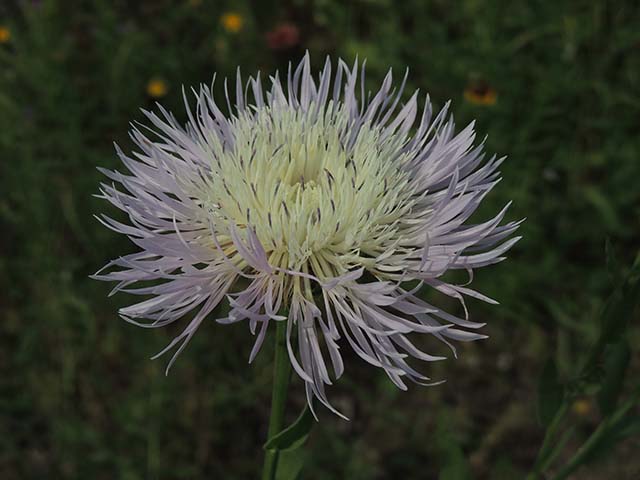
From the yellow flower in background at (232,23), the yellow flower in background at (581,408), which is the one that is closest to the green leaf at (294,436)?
the yellow flower in background at (581,408)

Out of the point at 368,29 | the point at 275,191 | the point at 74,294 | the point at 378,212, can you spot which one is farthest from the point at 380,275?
the point at 368,29

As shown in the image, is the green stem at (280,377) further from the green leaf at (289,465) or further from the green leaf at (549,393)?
the green leaf at (549,393)

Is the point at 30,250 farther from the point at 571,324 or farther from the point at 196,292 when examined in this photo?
the point at 571,324

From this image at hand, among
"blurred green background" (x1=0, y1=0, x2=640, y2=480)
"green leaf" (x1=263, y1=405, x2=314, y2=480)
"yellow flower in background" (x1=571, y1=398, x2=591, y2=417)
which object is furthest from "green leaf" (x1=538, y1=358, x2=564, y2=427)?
"yellow flower in background" (x1=571, y1=398, x2=591, y2=417)

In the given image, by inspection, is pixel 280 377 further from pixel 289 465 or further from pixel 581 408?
pixel 581 408

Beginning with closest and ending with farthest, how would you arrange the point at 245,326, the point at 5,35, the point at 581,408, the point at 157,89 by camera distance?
the point at 245,326
the point at 581,408
the point at 157,89
the point at 5,35

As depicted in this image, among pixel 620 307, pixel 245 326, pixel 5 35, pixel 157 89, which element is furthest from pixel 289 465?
pixel 5 35

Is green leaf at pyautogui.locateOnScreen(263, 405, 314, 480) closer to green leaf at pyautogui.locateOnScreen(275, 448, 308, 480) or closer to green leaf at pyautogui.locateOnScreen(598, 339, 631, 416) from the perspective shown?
green leaf at pyautogui.locateOnScreen(275, 448, 308, 480)
